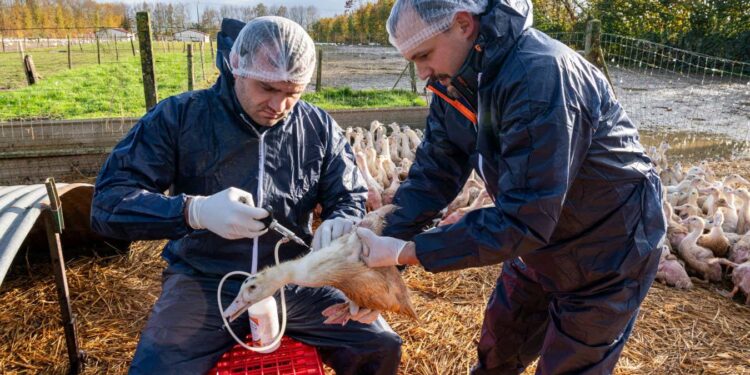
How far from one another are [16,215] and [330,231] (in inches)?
64.3

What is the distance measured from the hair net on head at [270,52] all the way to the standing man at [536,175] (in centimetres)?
60

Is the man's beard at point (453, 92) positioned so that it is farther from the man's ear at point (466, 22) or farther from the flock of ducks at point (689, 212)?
the flock of ducks at point (689, 212)

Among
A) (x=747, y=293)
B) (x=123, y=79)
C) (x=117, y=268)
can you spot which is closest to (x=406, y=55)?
(x=117, y=268)

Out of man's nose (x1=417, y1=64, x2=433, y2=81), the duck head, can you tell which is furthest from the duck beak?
man's nose (x1=417, y1=64, x2=433, y2=81)

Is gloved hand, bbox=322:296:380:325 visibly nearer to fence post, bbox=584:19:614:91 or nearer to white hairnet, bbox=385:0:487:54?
white hairnet, bbox=385:0:487:54

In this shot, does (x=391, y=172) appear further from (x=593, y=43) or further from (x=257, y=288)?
(x=257, y=288)

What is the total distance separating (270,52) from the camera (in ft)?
7.93

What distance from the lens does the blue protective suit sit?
2.39 metres

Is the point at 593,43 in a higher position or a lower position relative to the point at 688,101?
higher

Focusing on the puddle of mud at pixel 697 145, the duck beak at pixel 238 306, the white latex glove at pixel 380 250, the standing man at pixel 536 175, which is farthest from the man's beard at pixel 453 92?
the puddle of mud at pixel 697 145

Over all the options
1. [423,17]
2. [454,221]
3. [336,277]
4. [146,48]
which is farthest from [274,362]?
[146,48]

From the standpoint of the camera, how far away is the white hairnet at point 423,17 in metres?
1.86

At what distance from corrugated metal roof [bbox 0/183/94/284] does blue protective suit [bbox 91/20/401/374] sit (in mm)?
362

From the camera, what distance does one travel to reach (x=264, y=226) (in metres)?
2.34
